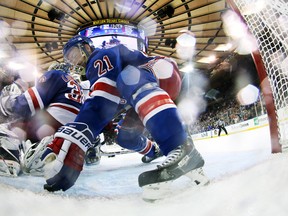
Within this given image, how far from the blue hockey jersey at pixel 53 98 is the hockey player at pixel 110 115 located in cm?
33

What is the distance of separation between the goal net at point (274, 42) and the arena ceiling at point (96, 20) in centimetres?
221

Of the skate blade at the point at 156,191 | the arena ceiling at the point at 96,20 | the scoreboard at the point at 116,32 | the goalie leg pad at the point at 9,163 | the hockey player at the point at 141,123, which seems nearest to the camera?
the skate blade at the point at 156,191

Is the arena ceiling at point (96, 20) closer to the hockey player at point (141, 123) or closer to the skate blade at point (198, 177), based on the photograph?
the hockey player at point (141, 123)

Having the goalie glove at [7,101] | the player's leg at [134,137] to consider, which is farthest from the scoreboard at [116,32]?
the goalie glove at [7,101]

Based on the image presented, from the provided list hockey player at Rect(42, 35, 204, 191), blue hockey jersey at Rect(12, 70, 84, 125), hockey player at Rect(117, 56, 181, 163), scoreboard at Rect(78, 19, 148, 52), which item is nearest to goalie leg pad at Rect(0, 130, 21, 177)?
blue hockey jersey at Rect(12, 70, 84, 125)

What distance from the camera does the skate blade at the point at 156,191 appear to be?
0.50 meters

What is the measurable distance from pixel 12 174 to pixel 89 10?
280 centimetres

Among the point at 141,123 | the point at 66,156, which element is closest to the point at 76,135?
the point at 66,156

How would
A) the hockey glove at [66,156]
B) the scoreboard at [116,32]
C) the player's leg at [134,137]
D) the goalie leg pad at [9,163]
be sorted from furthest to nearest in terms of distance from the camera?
the scoreboard at [116,32] → the player's leg at [134,137] → the goalie leg pad at [9,163] → the hockey glove at [66,156]

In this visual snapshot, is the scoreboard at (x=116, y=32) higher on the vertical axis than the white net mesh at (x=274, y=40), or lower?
higher

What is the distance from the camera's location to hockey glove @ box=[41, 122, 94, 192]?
62 centimetres

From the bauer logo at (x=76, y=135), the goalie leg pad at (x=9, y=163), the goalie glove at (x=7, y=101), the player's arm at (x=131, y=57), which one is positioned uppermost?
the player's arm at (x=131, y=57)

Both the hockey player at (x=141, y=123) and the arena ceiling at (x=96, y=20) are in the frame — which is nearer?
the hockey player at (x=141, y=123)

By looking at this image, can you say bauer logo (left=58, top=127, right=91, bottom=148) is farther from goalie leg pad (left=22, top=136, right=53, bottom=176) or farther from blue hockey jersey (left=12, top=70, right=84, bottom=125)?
blue hockey jersey (left=12, top=70, right=84, bottom=125)
